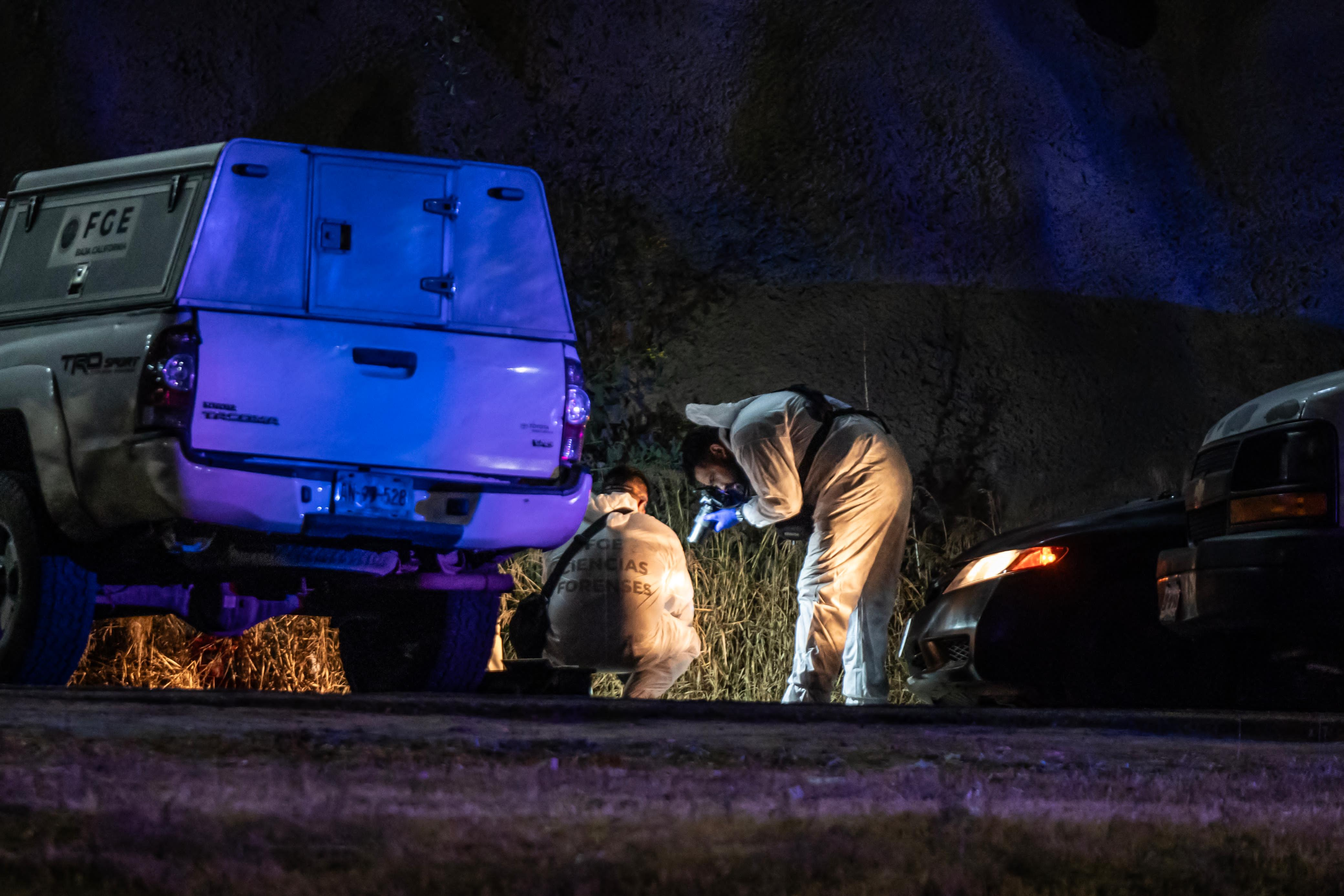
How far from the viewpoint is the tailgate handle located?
653cm

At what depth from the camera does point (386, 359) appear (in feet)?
21.6

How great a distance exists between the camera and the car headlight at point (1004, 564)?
6.98 m

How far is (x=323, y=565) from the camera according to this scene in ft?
21.5

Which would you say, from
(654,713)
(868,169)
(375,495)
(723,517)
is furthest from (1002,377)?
(654,713)

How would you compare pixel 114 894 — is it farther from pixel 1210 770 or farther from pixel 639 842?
pixel 1210 770

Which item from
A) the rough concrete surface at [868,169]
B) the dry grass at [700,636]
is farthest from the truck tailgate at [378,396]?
the rough concrete surface at [868,169]

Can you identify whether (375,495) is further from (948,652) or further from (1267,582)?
(1267,582)

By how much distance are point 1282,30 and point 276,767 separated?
12.9 m

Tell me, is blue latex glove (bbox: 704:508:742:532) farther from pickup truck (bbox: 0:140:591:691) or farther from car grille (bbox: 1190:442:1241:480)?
car grille (bbox: 1190:442:1241:480)

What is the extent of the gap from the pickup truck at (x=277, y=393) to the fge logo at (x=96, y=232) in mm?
11

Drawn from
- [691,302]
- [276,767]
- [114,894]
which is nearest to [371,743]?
[276,767]

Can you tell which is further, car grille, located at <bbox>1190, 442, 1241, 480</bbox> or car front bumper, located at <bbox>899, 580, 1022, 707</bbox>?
car front bumper, located at <bbox>899, 580, 1022, 707</bbox>

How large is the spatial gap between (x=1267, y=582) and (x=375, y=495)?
311 cm

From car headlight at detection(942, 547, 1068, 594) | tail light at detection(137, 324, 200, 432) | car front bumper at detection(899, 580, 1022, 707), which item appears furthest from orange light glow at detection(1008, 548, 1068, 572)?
tail light at detection(137, 324, 200, 432)
